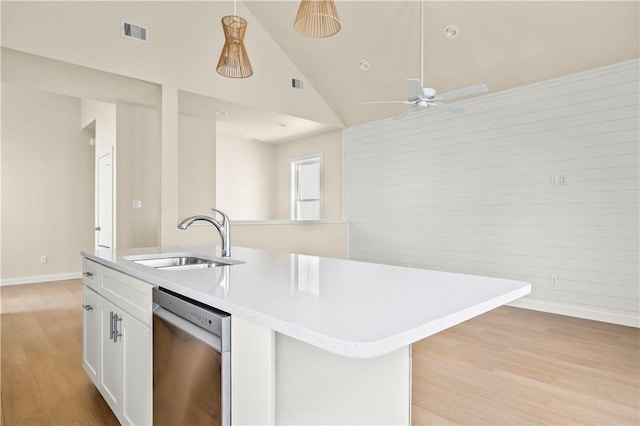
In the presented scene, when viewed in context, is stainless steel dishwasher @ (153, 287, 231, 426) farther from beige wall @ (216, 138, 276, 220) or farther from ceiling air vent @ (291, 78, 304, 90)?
beige wall @ (216, 138, 276, 220)

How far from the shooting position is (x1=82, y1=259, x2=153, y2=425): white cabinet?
155 cm

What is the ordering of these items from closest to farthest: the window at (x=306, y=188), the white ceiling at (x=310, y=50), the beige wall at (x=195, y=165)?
the white ceiling at (x=310, y=50), the beige wall at (x=195, y=165), the window at (x=306, y=188)

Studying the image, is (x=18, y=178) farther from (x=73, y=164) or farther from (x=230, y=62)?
(x=230, y=62)

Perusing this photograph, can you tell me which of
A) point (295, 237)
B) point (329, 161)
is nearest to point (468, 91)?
point (295, 237)

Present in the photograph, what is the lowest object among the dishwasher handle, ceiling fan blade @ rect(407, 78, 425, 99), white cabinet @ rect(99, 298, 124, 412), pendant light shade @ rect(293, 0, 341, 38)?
white cabinet @ rect(99, 298, 124, 412)

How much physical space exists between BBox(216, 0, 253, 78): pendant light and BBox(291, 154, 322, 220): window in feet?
16.6

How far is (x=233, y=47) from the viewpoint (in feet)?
8.04

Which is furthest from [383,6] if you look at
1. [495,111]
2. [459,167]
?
[459,167]

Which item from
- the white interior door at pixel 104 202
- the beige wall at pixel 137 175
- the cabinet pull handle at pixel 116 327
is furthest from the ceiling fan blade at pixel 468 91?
the white interior door at pixel 104 202

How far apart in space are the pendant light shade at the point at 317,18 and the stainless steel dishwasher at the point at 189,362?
154 centimetres

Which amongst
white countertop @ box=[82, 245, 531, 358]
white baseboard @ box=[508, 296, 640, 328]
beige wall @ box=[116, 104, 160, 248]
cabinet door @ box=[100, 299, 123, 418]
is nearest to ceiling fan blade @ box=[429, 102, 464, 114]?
white countertop @ box=[82, 245, 531, 358]

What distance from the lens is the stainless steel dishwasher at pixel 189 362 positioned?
3.46 feet

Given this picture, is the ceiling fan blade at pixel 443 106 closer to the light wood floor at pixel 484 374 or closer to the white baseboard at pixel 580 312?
the light wood floor at pixel 484 374

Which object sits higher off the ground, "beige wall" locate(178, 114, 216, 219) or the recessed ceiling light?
the recessed ceiling light
